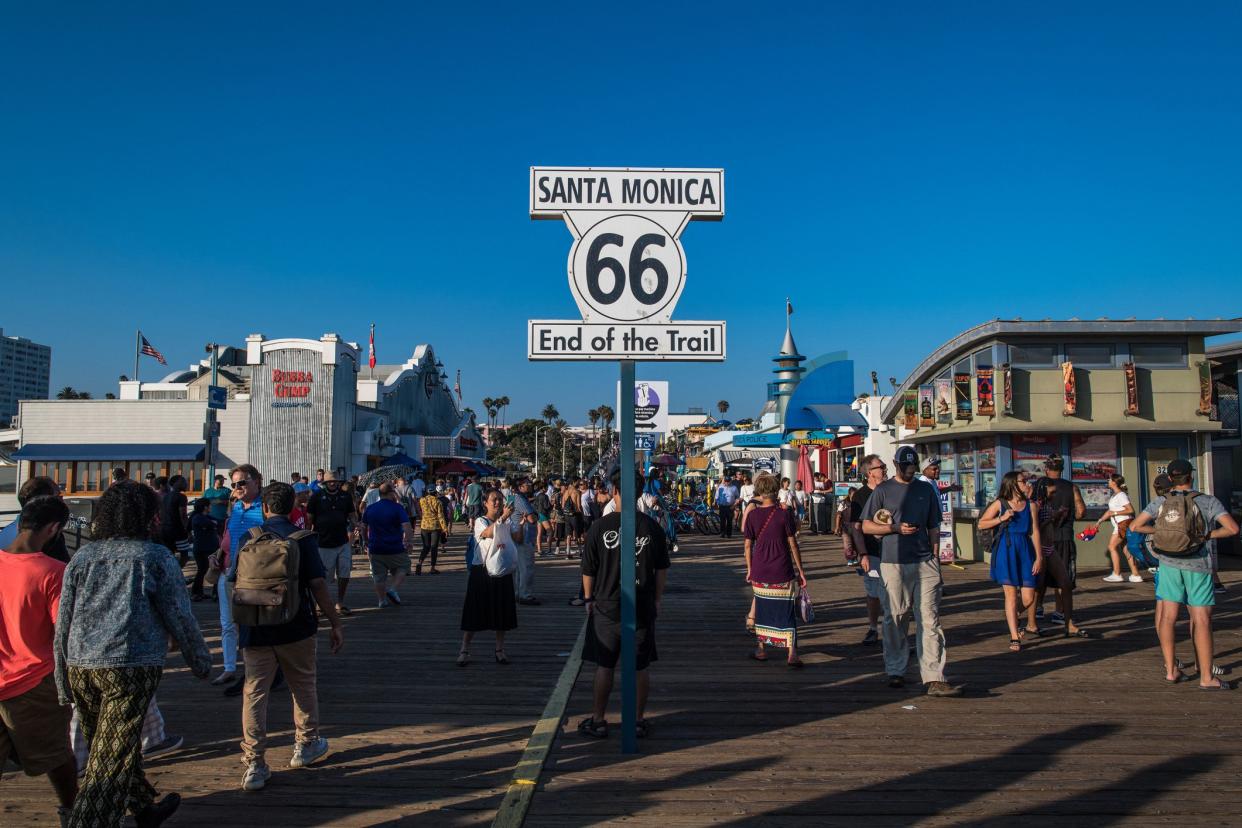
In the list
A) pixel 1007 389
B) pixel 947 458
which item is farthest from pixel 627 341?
pixel 947 458

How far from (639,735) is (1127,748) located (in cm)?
Answer: 317

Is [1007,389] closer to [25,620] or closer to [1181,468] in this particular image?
[1181,468]

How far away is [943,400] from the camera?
55.5 feet

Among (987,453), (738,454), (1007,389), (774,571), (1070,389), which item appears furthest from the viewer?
(738,454)

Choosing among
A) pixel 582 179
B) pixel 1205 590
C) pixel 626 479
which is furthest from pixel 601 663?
pixel 1205 590

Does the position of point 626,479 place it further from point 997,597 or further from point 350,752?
point 997,597

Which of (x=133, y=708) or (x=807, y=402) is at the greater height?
(x=807, y=402)

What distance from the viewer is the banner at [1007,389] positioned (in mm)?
15117

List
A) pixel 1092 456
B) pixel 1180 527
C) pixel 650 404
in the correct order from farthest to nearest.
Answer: pixel 650 404
pixel 1092 456
pixel 1180 527

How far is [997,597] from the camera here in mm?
12164

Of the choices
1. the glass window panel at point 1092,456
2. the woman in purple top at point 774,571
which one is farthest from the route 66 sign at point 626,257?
the glass window panel at point 1092,456

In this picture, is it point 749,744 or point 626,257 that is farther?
point 749,744

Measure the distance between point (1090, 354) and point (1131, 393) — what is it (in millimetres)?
1070

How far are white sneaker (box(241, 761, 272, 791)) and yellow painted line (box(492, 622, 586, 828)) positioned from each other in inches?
56.6
